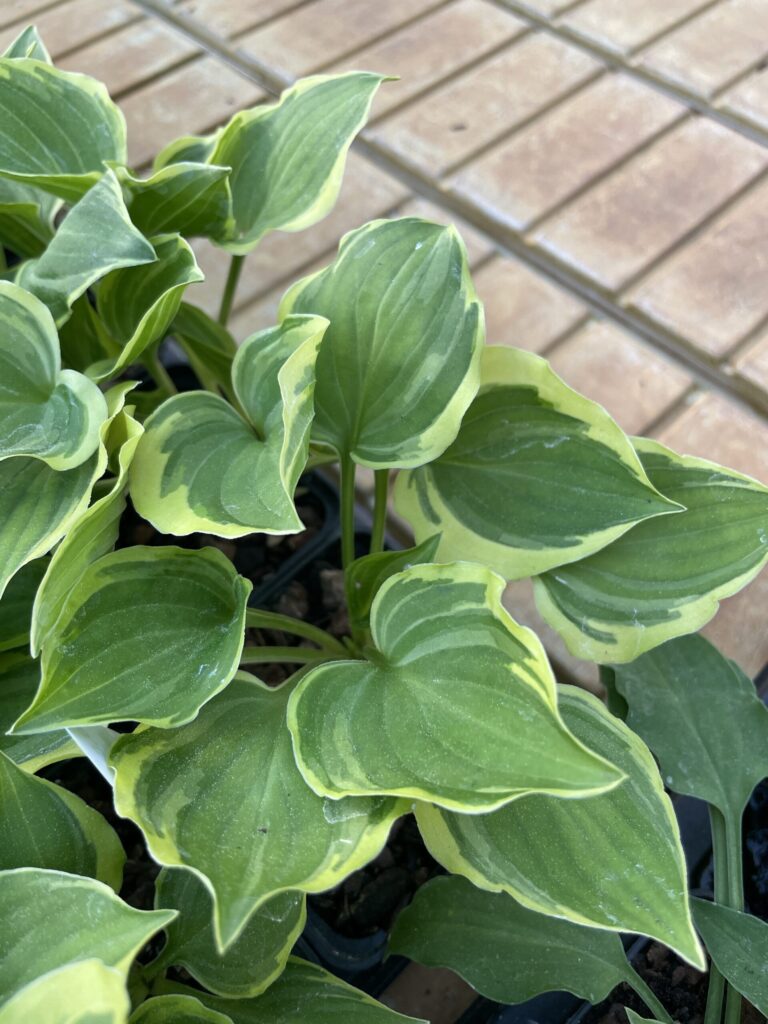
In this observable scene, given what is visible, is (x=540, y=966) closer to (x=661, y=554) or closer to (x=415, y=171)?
(x=661, y=554)

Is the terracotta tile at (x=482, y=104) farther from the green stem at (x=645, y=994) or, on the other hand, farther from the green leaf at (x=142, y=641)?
the green stem at (x=645, y=994)

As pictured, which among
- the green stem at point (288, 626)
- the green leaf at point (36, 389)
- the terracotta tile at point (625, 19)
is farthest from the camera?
the terracotta tile at point (625, 19)

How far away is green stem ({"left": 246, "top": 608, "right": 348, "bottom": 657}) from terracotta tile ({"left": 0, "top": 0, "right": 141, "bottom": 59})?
101cm

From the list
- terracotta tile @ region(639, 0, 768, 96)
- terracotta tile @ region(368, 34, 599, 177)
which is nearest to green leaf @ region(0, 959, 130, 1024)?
terracotta tile @ region(368, 34, 599, 177)

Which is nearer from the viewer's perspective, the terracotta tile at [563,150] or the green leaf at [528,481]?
the green leaf at [528,481]

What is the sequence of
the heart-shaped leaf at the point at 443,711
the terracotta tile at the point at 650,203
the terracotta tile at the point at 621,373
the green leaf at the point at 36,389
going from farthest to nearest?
the terracotta tile at the point at 650,203, the terracotta tile at the point at 621,373, the green leaf at the point at 36,389, the heart-shaped leaf at the point at 443,711

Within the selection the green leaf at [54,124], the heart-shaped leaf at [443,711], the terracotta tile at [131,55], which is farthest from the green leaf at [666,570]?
the terracotta tile at [131,55]

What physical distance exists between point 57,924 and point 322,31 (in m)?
1.28

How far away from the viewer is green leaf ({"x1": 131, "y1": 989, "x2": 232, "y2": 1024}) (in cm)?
55

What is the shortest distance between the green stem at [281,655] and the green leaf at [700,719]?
232 mm

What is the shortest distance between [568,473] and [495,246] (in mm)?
572

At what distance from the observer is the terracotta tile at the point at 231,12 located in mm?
1391

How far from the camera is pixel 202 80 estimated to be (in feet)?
4.35

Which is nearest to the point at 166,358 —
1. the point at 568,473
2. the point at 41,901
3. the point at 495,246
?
the point at 495,246
